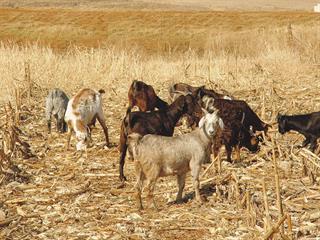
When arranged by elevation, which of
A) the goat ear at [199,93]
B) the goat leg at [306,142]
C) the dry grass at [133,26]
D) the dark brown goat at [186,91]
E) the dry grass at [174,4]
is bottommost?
the dry grass at [174,4]

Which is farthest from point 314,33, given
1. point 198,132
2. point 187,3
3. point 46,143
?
point 187,3

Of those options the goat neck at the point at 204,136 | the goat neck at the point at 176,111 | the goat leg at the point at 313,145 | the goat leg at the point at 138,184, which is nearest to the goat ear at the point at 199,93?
the goat neck at the point at 176,111

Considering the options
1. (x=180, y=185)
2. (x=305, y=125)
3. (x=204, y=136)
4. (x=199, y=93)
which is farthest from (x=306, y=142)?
(x=180, y=185)

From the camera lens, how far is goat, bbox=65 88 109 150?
10906mm

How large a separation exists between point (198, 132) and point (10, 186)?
2.84m

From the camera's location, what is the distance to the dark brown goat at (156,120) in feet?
29.8

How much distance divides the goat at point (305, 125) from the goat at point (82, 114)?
324 centimetres

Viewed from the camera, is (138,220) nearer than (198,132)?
Yes

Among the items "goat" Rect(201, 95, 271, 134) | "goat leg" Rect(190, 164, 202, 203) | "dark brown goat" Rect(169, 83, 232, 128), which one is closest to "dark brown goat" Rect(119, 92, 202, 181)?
"goat" Rect(201, 95, 271, 134)

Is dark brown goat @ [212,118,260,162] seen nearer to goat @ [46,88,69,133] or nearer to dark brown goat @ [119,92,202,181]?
dark brown goat @ [119,92,202,181]

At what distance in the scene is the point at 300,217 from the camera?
276 inches

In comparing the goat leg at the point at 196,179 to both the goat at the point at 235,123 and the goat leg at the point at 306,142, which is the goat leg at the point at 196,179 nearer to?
the goat at the point at 235,123

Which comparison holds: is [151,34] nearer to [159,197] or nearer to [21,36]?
[21,36]

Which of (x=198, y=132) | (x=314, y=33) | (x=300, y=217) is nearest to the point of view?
(x=300, y=217)
